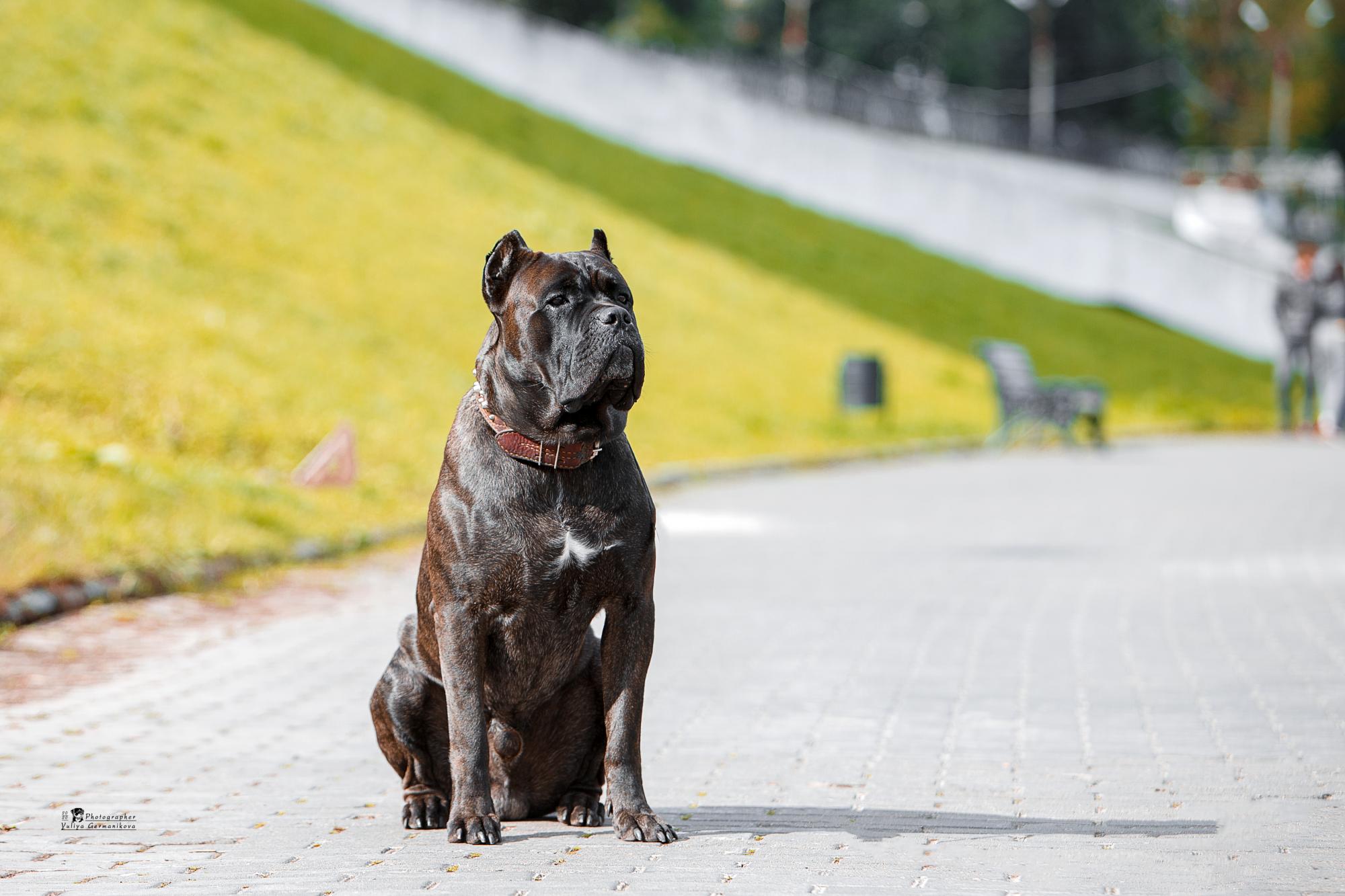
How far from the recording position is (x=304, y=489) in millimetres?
14820

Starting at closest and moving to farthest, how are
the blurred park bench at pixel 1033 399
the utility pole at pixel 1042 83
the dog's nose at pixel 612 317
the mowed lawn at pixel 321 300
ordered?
the dog's nose at pixel 612 317 < the mowed lawn at pixel 321 300 < the blurred park bench at pixel 1033 399 < the utility pole at pixel 1042 83

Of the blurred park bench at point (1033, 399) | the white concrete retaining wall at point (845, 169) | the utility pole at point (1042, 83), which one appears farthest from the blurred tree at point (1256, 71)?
the blurred park bench at point (1033, 399)

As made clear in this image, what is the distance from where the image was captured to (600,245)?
16.8ft

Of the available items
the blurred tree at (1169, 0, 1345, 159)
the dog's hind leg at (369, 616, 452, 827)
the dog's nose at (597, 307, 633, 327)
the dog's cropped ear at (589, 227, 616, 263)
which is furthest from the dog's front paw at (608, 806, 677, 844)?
the blurred tree at (1169, 0, 1345, 159)

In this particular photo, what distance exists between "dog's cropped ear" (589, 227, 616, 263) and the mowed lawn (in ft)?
19.9

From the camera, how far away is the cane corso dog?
16.0 feet

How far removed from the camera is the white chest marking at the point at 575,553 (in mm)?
4918

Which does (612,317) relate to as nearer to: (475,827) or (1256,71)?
(475,827)

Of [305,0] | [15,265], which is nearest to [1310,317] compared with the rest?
[15,265]

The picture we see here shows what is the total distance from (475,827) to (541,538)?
0.85 metres

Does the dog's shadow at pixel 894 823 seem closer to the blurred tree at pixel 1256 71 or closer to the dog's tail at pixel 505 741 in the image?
the dog's tail at pixel 505 741

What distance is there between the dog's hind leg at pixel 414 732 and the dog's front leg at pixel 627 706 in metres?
0.51

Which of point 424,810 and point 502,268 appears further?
point 424,810

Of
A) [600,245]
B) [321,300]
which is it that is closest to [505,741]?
[600,245]
